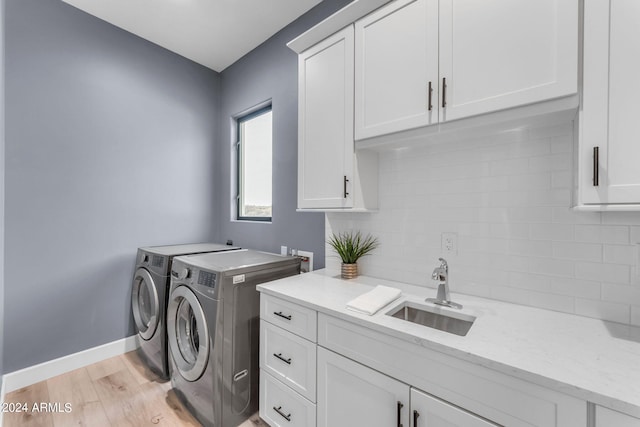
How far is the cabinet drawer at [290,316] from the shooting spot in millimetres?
1382

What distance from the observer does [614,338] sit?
984 millimetres

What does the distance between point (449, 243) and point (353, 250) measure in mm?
604

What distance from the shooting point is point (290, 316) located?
147cm

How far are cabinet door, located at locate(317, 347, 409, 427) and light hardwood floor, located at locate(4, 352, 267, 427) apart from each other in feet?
2.31

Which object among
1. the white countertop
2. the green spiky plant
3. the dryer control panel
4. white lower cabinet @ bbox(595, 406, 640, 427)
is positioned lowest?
white lower cabinet @ bbox(595, 406, 640, 427)

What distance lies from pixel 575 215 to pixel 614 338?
485mm

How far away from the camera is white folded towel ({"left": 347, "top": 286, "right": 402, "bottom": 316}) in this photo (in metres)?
1.22

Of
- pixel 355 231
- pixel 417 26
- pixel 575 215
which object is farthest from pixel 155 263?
pixel 575 215

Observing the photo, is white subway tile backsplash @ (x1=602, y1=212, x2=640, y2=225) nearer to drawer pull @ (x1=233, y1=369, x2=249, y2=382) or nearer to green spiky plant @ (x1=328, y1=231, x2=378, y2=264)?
green spiky plant @ (x1=328, y1=231, x2=378, y2=264)

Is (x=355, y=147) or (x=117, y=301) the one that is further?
(x=117, y=301)

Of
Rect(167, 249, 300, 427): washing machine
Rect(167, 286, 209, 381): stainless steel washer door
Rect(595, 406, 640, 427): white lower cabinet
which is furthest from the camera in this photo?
Rect(167, 286, 209, 381): stainless steel washer door

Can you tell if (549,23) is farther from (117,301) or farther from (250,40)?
(117,301)

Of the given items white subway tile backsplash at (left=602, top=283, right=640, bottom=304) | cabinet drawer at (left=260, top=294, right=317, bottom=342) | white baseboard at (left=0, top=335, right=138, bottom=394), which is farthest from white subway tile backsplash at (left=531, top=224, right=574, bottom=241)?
white baseboard at (left=0, top=335, right=138, bottom=394)

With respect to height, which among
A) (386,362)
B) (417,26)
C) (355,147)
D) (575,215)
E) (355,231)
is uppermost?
(417,26)
